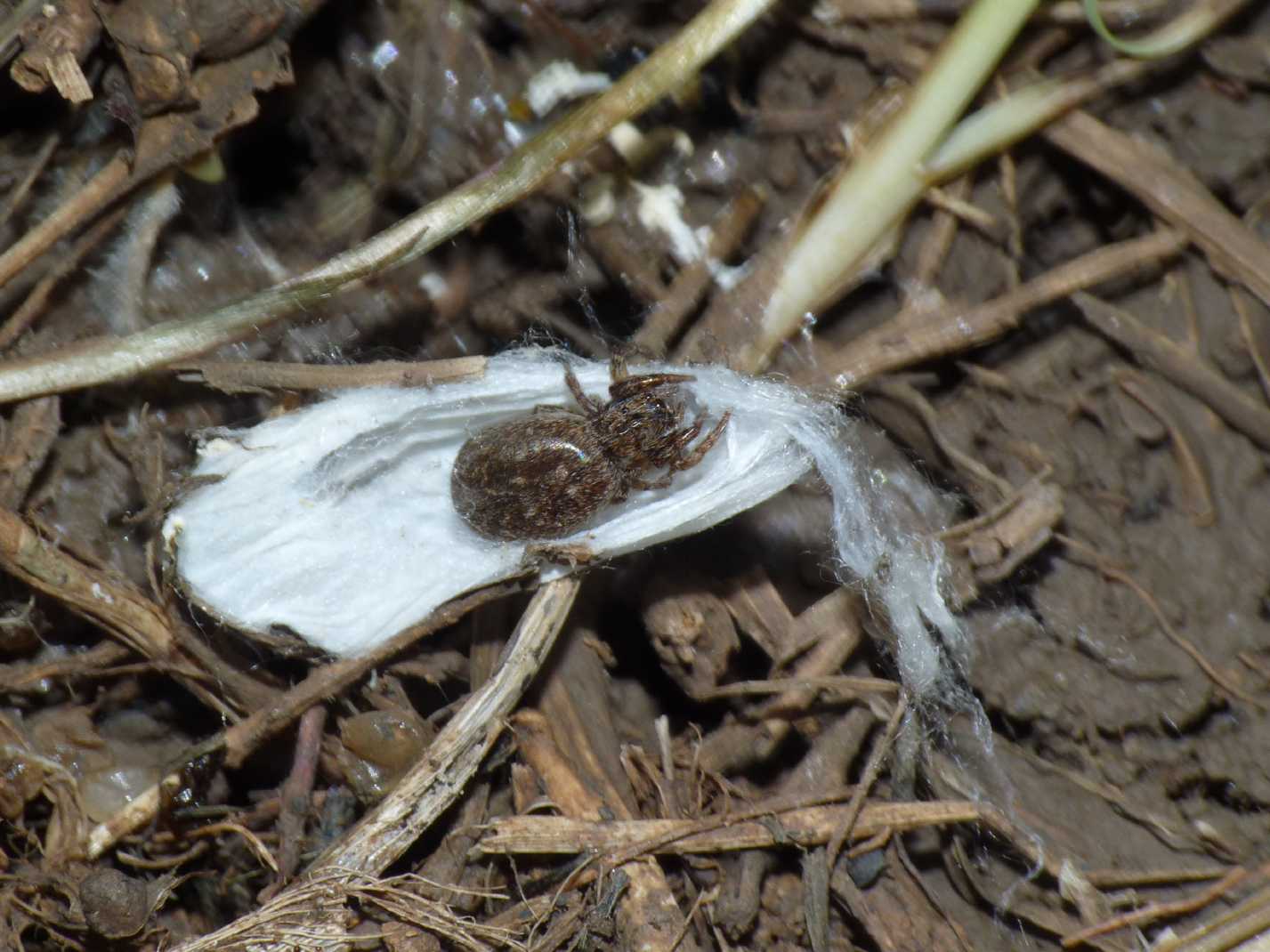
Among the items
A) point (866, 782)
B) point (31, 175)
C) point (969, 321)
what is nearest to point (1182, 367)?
point (969, 321)

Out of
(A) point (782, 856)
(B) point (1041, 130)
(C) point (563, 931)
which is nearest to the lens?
(C) point (563, 931)

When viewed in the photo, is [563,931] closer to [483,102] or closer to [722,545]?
[722,545]

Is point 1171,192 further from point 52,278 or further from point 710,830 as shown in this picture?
point 52,278

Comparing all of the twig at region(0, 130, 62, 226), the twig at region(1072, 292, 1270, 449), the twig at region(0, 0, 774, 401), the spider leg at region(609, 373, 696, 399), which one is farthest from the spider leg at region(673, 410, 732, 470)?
the twig at region(0, 130, 62, 226)

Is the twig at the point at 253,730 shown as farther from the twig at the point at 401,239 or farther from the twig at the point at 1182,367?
the twig at the point at 1182,367

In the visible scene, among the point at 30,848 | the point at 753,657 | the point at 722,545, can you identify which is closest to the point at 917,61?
the point at 722,545

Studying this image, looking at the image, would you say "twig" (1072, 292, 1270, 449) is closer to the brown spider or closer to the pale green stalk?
the pale green stalk
